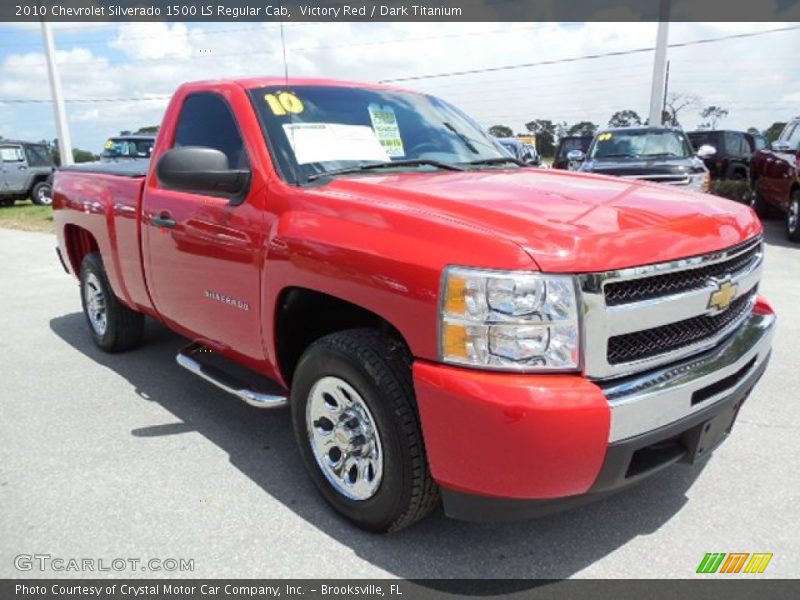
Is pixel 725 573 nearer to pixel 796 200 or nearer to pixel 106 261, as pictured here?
pixel 106 261

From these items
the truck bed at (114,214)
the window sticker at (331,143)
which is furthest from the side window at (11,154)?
the window sticker at (331,143)

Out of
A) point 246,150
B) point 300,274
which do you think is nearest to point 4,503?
point 300,274

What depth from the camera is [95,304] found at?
5.11 metres

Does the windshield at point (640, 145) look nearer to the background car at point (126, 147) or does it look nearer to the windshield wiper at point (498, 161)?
the windshield wiper at point (498, 161)

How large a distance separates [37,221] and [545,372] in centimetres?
1648

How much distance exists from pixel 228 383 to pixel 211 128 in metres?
1.37

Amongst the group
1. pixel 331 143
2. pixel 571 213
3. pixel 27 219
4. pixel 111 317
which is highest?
pixel 331 143

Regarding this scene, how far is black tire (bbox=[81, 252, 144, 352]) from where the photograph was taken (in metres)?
4.79

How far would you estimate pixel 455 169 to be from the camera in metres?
3.25

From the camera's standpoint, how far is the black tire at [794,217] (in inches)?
363

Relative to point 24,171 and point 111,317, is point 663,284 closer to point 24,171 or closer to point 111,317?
point 111,317

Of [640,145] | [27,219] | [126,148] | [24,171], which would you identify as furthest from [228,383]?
[24,171]

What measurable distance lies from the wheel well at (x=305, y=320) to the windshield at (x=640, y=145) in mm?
8838

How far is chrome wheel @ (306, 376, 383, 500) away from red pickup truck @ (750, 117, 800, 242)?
8829mm
